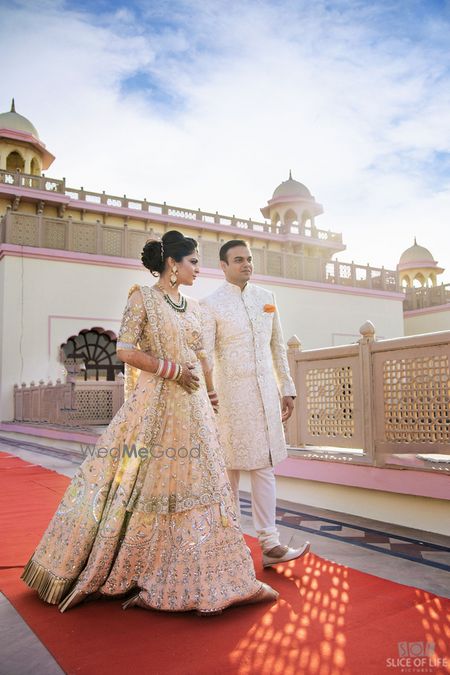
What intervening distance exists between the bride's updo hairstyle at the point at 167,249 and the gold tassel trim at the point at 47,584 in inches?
42.1

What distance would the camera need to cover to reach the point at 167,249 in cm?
201

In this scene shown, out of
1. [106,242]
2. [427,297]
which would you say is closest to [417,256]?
[427,297]

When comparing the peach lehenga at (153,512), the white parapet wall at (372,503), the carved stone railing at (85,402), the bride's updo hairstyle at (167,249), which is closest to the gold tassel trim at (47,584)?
the peach lehenga at (153,512)

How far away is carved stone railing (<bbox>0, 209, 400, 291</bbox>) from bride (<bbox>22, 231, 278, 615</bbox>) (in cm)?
896

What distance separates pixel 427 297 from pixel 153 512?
16506 mm

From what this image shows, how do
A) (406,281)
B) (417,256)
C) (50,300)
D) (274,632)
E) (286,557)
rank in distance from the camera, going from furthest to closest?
(406,281), (417,256), (50,300), (286,557), (274,632)

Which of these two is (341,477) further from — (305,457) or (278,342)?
(278,342)

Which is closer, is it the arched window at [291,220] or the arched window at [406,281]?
the arched window at [291,220]

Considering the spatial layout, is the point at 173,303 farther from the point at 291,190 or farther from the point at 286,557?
the point at 291,190

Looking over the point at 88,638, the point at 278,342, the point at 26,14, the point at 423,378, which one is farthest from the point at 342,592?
the point at 26,14

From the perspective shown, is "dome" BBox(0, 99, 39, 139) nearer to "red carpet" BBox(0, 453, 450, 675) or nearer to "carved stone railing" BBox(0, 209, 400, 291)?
"carved stone railing" BBox(0, 209, 400, 291)

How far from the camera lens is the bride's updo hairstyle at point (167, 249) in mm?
1998

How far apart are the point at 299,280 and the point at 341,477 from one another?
10.2 meters

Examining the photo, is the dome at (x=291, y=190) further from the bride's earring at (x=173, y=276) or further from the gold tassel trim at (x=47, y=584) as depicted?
the gold tassel trim at (x=47, y=584)
